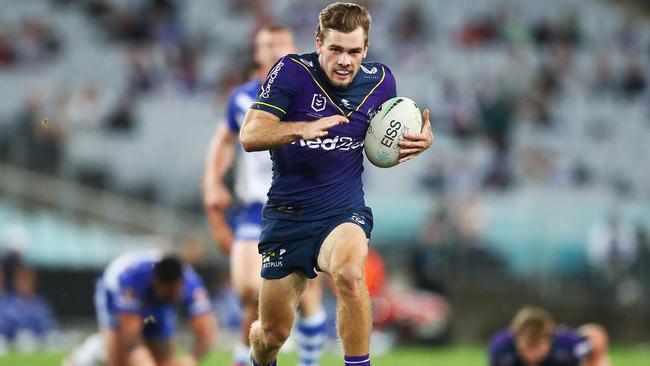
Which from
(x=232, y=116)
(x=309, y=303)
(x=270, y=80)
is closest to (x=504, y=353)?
(x=309, y=303)

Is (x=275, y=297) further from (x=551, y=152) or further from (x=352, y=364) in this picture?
(x=551, y=152)

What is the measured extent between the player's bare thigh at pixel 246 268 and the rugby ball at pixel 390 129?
2.43 m

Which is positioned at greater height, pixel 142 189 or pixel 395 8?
pixel 395 8

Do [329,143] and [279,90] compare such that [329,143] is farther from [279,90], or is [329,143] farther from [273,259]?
[273,259]

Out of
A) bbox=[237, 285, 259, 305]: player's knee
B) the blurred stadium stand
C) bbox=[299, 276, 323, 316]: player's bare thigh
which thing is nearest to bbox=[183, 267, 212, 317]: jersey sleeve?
bbox=[237, 285, 259, 305]: player's knee

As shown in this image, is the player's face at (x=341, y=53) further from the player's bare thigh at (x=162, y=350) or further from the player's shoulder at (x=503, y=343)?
the player's bare thigh at (x=162, y=350)

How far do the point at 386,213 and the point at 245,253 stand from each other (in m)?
9.85

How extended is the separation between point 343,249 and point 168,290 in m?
3.52

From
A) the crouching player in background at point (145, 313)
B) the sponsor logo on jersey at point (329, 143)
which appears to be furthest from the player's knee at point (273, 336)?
the crouching player in background at point (145, 313)

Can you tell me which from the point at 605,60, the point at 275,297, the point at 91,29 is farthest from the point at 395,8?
the point at 275,297

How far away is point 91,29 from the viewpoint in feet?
78.9

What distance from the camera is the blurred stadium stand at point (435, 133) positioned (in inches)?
747

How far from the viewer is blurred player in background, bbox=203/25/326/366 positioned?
30.1 ft

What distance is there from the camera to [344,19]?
22.4 ft
